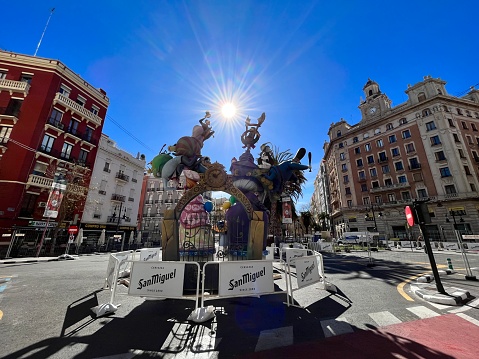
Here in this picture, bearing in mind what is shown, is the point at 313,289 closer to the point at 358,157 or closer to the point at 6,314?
the point at 6,314

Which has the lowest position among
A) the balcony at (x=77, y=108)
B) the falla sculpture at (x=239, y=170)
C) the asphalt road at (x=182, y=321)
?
the asphalt road at (x=182, y=321)

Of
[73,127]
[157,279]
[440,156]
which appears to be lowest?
[157,279]

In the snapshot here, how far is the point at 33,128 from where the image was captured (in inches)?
829

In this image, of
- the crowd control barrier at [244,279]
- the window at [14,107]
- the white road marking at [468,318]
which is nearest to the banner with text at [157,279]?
the crowd control barrier at [244,279]

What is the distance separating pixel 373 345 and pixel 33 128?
30.6m

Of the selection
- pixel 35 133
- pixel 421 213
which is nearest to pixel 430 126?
pixel 421 213

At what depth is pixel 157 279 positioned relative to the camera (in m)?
4.73

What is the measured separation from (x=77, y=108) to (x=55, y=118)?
2804mm

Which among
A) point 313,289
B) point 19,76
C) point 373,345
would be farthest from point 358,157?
point 19,76

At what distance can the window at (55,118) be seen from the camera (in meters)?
22.8

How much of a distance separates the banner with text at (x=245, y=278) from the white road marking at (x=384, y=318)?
216 cm

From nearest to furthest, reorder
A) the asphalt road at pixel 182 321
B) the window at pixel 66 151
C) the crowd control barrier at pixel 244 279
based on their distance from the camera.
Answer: the asphalt road at pixel 182 321
the crowd control barrier at pixel 244 279
the window at pixel 66 151

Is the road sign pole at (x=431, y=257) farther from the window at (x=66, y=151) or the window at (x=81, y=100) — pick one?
the window at (x=81, y=100)

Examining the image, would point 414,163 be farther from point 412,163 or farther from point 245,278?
point 245,278
